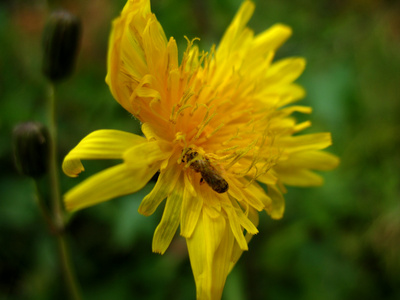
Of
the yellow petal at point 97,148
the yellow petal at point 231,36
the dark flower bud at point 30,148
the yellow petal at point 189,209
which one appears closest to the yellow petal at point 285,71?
the yellow petal at point 231,36

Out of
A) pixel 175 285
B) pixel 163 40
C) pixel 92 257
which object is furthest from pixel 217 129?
pixel 92 257

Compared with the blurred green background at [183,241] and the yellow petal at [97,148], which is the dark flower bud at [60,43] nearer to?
the blurred green background at [183,241]

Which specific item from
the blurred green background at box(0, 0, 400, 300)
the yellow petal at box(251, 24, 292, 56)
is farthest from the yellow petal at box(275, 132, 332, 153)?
the blurred green background at box(0, 0, 400, 300)

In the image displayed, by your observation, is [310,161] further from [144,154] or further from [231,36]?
[144,154]

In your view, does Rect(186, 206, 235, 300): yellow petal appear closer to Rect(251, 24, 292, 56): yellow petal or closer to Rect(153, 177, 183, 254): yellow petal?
Rect(153, 177, 183, 254): yellow petal

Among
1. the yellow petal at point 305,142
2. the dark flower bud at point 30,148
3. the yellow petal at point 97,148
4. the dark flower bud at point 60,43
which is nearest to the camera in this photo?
the yellow petal at point 97,148
